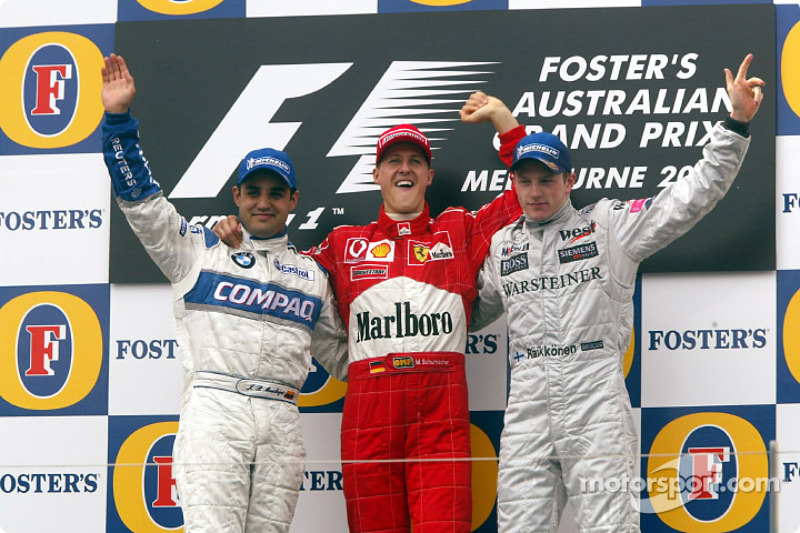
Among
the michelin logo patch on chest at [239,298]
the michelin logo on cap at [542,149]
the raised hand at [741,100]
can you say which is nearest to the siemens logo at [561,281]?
the michelin logo on cap at [542,149]

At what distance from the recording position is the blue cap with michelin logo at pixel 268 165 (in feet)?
9.17

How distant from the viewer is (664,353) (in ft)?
10.2

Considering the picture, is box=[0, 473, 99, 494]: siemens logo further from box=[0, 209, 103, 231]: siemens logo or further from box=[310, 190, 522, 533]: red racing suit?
box=[310, 190, 522, 533]: red racing suit

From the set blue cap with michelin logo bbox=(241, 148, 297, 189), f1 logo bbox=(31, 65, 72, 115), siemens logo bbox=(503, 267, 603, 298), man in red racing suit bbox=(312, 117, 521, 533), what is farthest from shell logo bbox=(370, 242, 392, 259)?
f1 logo bbox=(31, 65, 72, 115)

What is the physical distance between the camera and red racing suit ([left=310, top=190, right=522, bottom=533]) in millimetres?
2695

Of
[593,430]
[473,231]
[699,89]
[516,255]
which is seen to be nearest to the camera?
[593,430]

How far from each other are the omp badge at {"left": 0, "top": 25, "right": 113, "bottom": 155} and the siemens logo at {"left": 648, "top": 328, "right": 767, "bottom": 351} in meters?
2.02

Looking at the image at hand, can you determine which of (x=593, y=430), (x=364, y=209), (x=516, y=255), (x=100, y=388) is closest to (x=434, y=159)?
(x=364, y=209)

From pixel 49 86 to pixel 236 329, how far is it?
130 cm

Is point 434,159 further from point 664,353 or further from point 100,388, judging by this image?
point 100,388

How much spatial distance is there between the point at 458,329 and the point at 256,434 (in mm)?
653

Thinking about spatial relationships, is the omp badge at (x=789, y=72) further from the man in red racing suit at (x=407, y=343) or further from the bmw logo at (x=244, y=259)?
the bmw logo at (x=244, y=259)

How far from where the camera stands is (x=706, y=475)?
303 centimetres

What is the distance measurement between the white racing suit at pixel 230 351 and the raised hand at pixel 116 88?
0.10ft
